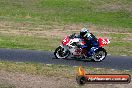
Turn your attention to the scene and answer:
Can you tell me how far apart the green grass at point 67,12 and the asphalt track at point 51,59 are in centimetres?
1813

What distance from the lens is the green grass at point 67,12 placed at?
45.2 meters

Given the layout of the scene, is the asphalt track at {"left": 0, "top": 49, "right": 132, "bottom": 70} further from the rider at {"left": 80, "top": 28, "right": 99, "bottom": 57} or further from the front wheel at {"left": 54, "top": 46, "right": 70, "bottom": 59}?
the rider at {"left": 80, "top": 28, "right": 99, "bottom": 57}

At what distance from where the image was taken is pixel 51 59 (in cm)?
2295

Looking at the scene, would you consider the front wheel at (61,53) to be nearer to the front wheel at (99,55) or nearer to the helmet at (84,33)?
the helmet at (84,33)

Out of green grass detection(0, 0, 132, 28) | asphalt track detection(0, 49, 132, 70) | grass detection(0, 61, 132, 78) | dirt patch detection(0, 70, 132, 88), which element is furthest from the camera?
green grass detection(0, 0, 132, 28)

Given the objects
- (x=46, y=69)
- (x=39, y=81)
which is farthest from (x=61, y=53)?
(x=39, y=81)

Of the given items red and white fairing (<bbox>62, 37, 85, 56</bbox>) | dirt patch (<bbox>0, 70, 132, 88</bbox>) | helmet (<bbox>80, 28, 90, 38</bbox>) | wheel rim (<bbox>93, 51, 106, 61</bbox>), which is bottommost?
dirt patch (<bbox>0, 70, 132, 88</bbox>)

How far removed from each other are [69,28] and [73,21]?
508cm

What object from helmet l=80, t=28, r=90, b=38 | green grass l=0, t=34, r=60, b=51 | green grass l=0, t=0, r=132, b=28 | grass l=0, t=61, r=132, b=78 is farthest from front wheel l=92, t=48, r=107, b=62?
green grass l=0, t=0, r=132, b=28

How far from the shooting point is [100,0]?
59125mm

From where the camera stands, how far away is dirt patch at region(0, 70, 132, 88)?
17.4 meters

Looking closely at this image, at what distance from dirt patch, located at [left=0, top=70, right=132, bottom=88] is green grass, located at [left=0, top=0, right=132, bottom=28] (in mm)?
24002

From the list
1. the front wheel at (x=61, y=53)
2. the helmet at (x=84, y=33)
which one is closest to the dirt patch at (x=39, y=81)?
the front wheel at (x=61, y=53)

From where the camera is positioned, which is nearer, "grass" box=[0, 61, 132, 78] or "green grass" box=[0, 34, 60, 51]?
"grass" box=[0, 61, 132, 78]
